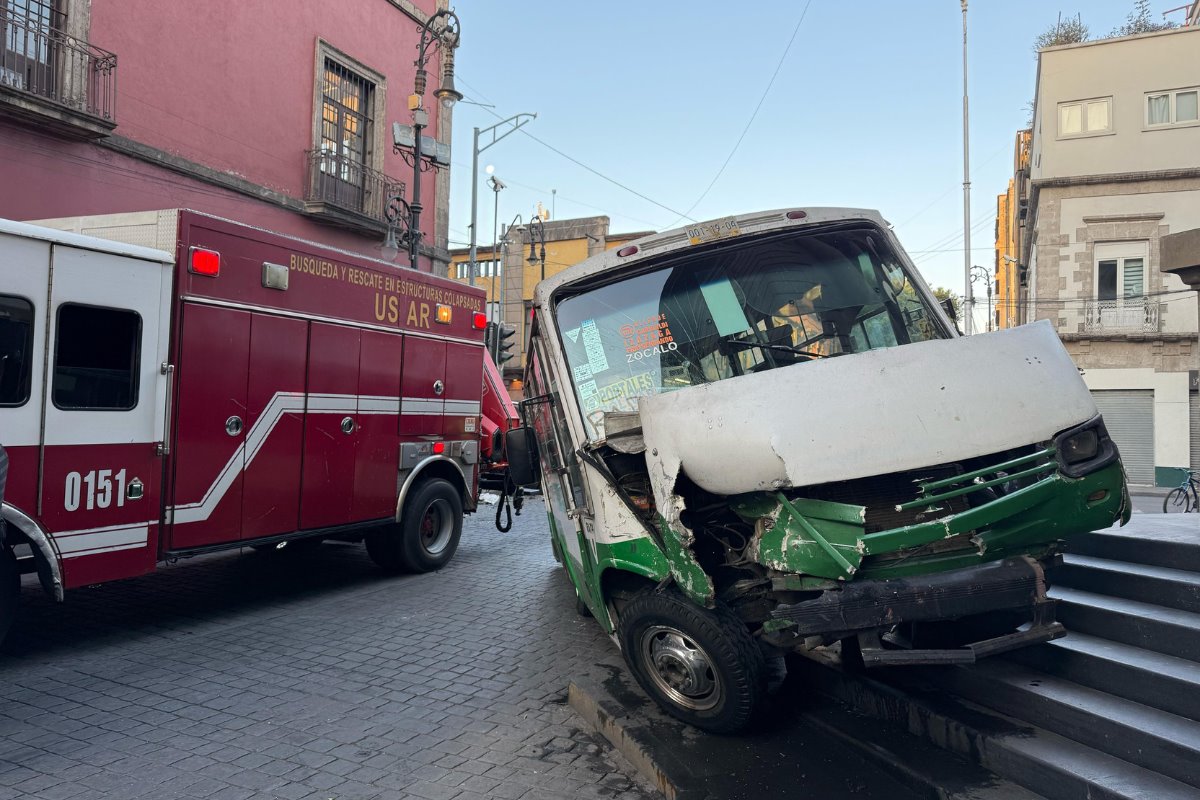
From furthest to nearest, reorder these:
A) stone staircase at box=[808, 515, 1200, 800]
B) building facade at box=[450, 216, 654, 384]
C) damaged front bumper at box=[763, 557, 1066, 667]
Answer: building facade at box=[450, 216, 654, 384]
damaged front bumper at box=[763, 557, 1066, 667]
stone staircase at box=[808, 515, 1200, 800]

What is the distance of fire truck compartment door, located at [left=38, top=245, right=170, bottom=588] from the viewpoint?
500 cm

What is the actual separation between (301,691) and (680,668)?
250cm

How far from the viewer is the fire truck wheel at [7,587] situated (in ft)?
15.7

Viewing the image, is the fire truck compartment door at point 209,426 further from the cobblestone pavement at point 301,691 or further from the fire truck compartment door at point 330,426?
the cobblestone pavement at point 301,691

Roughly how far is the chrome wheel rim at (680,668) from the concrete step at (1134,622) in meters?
2.01

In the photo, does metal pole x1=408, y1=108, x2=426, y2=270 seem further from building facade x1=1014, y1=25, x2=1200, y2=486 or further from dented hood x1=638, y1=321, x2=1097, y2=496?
building facade x1=1014, y1=25, x2=1200, y2=486

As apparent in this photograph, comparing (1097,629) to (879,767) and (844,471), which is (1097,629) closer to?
(879,767)

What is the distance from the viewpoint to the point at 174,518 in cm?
568

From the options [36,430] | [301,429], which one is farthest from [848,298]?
[36,430]

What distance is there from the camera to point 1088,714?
3.33 metres

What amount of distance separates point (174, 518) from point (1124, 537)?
6386 mm

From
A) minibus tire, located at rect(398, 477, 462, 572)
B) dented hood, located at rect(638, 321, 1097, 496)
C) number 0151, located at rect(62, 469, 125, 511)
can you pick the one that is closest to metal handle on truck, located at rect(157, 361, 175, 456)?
number 0151, located at rect(62, 469, 125, 511)

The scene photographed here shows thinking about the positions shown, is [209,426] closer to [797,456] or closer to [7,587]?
[7,587]

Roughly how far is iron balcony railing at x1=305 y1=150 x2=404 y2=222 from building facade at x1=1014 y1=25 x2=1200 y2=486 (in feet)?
66.7
